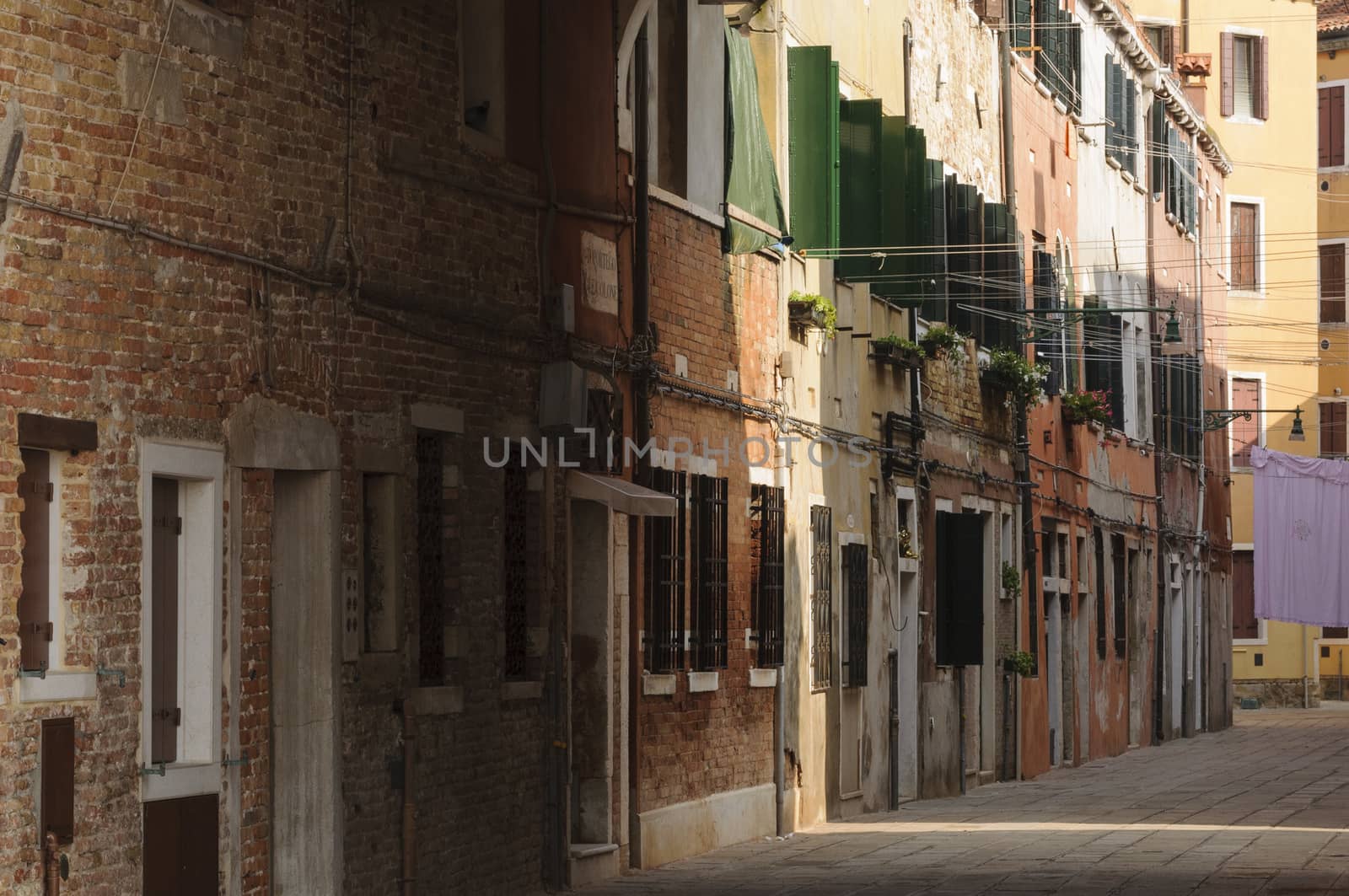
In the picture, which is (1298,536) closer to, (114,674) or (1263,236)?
(1263,236)

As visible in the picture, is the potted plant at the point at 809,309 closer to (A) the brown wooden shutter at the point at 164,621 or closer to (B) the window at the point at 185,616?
(B) the window at the point at 185,616

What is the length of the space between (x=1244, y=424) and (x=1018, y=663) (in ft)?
82.6

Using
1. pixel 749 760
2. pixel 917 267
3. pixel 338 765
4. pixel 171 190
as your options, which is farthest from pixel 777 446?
pixel 171 190

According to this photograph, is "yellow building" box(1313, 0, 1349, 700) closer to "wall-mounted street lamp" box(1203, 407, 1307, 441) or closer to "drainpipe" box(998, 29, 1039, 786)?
"wall-mounted street lamp" box(1203, 407, 1307, 441)

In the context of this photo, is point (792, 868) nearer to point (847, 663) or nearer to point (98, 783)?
point (847, 663)

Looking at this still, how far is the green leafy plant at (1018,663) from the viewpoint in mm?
26594

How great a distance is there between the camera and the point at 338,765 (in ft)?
37.8

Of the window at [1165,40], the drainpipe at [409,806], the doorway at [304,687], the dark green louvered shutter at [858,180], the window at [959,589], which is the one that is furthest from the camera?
the window at [1165,40]

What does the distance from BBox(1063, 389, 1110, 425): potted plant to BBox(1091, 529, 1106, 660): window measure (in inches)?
75.7

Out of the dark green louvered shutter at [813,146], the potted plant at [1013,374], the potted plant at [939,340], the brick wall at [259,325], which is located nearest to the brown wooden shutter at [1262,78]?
the potted plant at [1013,374]

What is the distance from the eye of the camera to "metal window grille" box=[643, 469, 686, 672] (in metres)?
16.2

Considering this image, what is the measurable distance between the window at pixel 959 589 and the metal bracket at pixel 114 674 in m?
15.2

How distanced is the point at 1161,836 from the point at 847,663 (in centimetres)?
406

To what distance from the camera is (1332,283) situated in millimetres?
51844
